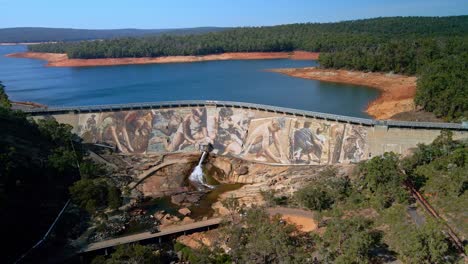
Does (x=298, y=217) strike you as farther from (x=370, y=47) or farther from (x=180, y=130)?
(x=370, y=47)

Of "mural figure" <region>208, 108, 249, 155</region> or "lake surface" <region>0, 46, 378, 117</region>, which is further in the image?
"lake surface" <region>0, 46, 378, 117</region>

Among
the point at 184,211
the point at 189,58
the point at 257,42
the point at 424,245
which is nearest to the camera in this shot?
the point at 424,245

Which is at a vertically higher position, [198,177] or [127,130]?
[127,130]

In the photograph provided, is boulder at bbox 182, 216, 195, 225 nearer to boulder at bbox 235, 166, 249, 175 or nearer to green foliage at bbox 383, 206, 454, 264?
boulder at bbox 235, 166, 249, 175

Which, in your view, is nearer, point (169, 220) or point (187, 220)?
point (187, 220)

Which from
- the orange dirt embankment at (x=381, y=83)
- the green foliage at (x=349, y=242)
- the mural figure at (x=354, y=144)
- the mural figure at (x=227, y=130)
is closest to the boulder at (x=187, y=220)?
the green foliage at (x=349, y=242)

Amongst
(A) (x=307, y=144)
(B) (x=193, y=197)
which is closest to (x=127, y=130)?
(B) (x=193, y=197)

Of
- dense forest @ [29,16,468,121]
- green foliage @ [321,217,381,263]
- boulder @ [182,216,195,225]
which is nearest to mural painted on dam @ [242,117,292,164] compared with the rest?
boulder @ [182,216,195,225]

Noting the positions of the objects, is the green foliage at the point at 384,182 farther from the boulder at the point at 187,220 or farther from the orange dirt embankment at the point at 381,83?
the orange dirt embankment at the point at 381,83
